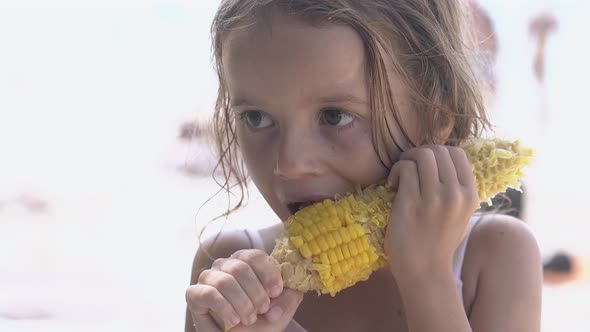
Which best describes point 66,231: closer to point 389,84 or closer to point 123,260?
point 123,260

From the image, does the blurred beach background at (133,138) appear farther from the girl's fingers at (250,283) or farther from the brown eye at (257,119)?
the girl's fingers at (250,283)

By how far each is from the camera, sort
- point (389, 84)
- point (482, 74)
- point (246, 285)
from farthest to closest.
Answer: point (482, 74), point (389, 84), point (246, 285)

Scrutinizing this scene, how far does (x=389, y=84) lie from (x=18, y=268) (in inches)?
78.8

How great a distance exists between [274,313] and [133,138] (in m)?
2.05

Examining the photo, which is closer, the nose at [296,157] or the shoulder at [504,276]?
the nose at [296,157]

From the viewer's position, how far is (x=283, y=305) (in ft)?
3.42

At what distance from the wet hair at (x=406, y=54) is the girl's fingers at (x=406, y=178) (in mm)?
54

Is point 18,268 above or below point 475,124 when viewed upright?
below

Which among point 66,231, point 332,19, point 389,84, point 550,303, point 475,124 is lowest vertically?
point 550,303

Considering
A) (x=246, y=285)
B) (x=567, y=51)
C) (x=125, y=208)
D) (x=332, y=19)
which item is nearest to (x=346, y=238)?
(x=246, y=285)

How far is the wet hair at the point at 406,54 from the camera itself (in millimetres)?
1094

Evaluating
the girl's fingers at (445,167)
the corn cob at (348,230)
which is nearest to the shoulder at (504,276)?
the corn cob at (348,230)

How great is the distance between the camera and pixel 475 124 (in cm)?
132

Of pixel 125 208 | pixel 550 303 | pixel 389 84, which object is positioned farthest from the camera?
pixel 125 208
